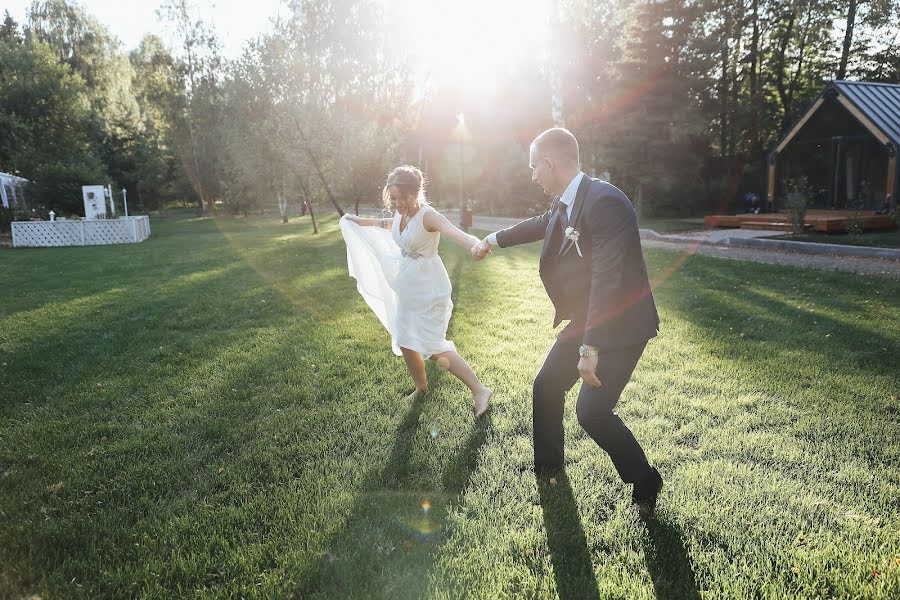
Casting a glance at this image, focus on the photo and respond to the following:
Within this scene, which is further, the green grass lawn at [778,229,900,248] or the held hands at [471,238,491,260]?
the green grass lawn at [778,229,900,248]

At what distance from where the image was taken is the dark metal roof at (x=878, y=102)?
17.9m

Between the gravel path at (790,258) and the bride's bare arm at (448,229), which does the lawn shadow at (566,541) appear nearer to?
the bride's bare arm at (448,229)

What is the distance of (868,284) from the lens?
907 centimetres

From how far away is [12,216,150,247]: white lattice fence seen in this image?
21781 mm

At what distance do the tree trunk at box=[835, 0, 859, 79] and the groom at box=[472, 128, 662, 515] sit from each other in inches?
1450

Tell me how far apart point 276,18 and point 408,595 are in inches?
1197

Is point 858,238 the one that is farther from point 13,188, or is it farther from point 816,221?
point 13,188

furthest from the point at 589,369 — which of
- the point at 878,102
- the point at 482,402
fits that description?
the point at 878,102

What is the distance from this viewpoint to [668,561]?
283 centimetres

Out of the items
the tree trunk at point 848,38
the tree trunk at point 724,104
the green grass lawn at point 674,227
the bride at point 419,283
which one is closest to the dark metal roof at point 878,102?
the green grass lawn at point 674,227

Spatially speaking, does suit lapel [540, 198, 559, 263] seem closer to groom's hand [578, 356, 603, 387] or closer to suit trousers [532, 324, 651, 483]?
suit trousers [532, 324, 651, 483]

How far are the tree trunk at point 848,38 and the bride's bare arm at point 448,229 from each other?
3626 cm

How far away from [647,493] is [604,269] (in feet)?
4.59

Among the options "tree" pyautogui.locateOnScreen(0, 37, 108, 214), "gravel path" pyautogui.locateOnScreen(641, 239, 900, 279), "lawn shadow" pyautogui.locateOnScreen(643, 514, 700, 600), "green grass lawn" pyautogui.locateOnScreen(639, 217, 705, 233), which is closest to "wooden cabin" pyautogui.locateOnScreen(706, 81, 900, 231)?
"green grass lawn" pyautogui.locateOnScreen(639, 217, 705, 233)
